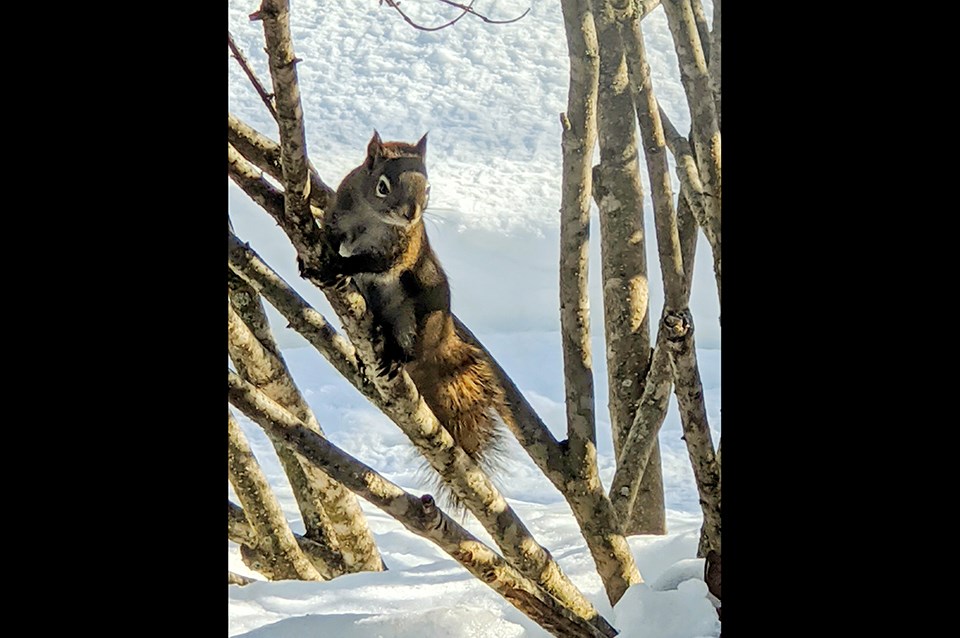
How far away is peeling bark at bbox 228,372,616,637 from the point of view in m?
1.04

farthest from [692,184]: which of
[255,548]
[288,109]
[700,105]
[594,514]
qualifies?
[255,548]

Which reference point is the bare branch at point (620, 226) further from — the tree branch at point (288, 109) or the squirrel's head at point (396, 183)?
the tree branch at point (288, 109)

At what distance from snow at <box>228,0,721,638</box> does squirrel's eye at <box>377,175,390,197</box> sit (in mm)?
149

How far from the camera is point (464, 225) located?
1.72m

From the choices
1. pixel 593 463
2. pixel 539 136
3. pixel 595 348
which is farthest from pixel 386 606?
pixel 539 136

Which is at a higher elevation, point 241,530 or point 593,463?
point 593,463

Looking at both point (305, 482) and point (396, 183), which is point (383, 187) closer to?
point (396, 183)

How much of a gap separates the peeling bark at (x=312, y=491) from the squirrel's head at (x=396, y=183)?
27cm

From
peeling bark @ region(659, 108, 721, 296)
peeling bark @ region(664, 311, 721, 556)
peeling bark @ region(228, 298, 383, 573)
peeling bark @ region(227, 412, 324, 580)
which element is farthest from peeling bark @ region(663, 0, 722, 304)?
peeling bark @ region(227, 412, 324, 580)

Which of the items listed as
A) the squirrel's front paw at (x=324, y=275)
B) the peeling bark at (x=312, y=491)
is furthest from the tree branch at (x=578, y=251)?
the squirrel's front paw at (x=324, y=275)
